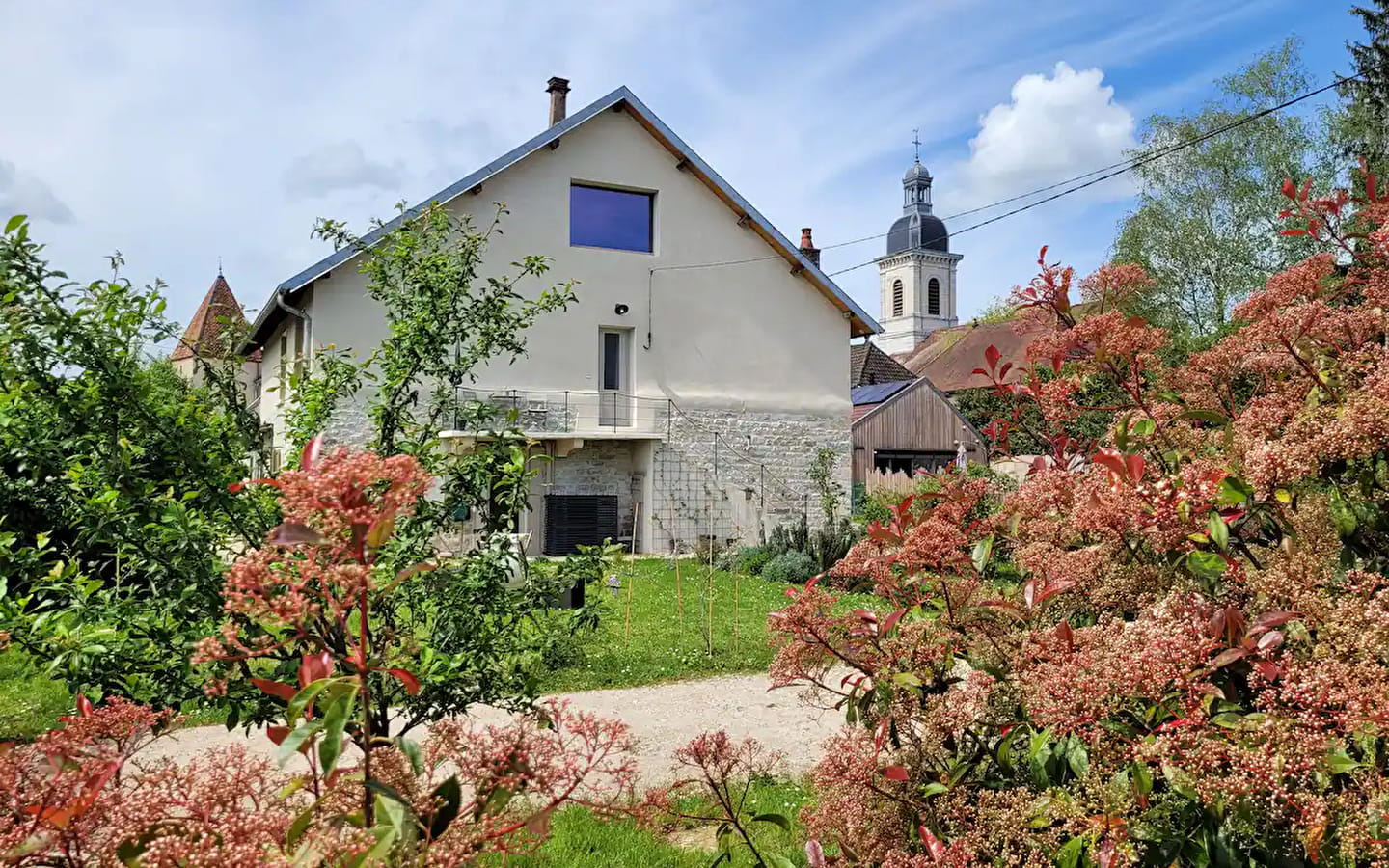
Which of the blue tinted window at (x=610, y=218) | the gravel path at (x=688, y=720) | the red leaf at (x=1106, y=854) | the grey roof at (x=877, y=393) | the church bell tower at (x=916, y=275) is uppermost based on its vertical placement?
the church bell tower at (x=916, y=275)

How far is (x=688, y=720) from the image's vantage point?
651 centimetres

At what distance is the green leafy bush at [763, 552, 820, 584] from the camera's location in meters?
14.2

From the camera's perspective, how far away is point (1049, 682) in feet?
5.34

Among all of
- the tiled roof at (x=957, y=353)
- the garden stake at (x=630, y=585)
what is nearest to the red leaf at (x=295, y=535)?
the garden stake at (x=630, y=585)

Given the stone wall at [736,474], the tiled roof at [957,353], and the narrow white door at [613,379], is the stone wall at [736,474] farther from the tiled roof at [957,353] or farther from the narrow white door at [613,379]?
the tiled roof at [957,353]

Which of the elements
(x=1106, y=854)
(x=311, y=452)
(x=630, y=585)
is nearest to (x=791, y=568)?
(x=630, y=585)


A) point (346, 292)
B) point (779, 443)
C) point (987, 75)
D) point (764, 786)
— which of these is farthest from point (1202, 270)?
point (764, 786)

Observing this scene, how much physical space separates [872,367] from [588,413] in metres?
17.5

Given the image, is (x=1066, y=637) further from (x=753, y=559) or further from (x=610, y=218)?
(x=610, y=218)

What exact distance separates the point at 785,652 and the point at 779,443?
16366 millimetres

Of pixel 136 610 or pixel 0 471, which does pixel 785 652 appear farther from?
pixel 0 471

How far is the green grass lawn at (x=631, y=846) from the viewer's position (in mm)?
3740

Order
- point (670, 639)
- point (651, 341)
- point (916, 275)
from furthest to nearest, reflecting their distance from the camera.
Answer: point (916, 275) → point (651, 341) → point (670, 639)

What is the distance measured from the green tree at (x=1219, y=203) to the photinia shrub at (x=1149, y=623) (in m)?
19.8
